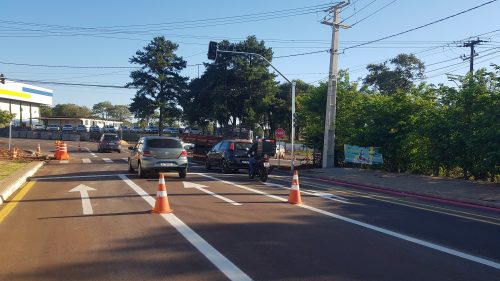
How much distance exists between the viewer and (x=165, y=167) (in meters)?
17.8

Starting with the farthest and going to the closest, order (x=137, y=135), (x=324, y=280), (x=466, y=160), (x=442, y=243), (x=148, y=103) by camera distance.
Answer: (x=137, y=135) < (x=148, y=103) < (x=466, y=160) < (x=442, y=243) < (x=324, y=280)

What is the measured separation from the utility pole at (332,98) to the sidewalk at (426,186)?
314 centimetres

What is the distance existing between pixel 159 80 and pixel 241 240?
65151 mm

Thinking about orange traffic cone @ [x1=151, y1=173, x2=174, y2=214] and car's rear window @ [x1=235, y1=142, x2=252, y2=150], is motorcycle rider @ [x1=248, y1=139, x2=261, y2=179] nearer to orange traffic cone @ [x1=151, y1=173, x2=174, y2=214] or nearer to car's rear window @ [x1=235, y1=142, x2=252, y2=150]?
car's rear window @ [x1=235, y1=142, x2=252, y2=150]

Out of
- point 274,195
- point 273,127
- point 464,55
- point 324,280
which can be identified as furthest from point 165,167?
point 273,127

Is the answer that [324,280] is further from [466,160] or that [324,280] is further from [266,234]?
[466,160]

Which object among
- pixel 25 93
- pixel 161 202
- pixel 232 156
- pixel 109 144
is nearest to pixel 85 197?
pixel 161 202

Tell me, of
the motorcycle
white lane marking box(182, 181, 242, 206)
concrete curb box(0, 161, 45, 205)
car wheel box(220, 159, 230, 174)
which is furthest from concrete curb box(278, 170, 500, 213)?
concrete curb box(0, 161, 45, 205)

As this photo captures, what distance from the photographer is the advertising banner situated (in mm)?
24938

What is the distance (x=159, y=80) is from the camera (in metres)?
70.5

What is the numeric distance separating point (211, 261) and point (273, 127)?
65094mm

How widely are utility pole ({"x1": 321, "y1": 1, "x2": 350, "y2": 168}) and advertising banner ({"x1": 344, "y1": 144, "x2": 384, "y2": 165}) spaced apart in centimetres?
85

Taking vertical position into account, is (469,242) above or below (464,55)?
below

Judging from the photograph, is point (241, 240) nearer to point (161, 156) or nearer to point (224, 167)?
point (161, 156)
